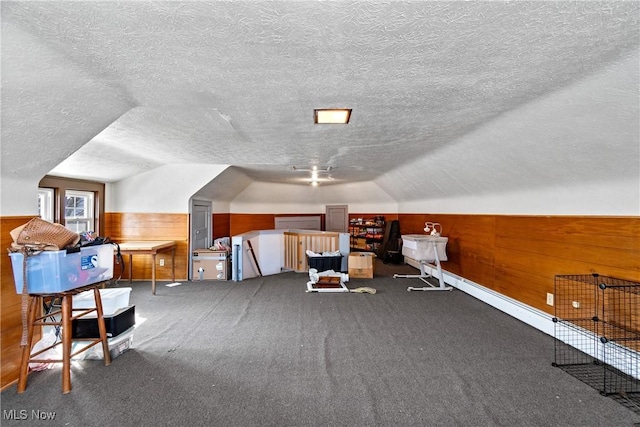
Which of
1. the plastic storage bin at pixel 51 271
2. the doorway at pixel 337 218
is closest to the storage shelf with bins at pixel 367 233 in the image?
the doorway at pixel 337 218

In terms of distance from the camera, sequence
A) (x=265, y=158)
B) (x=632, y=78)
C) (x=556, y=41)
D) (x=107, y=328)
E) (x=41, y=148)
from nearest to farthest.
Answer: (x=556, y=41) → (x=632, y=78) → (x=41, y=148) → (x=107, y=328) → (x=265, y=158)

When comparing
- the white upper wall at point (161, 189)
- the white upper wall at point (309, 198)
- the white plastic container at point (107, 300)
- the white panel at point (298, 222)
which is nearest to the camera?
the white plastic container at point (107, 300)

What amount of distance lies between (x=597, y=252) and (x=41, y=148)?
5.02m

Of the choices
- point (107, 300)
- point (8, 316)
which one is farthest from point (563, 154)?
point (8, 316)

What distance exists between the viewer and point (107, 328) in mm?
2635

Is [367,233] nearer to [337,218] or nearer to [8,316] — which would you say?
[337,218]

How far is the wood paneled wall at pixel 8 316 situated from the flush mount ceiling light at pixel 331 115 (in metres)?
2.70

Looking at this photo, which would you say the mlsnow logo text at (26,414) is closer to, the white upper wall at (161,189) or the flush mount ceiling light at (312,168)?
the white upper wall at (161,189)

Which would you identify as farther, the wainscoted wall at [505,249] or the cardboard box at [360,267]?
the cardboard box at [360,267]

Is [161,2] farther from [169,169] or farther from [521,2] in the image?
[169,169]

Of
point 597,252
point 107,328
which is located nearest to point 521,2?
point 597,252

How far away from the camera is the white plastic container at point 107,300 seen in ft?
9.27

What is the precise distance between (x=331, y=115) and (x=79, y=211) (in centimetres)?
486

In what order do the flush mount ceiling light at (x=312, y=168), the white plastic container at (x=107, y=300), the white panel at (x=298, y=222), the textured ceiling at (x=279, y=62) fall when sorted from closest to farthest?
the textured ceiling at (x=279, y=62) → the white plastic container at (x=107, y=300) → the flush mount ceiling light at (x=312, y=168) → the white panel at (x=298, y=222)
